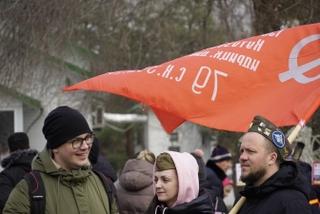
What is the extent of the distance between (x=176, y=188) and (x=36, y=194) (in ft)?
2.89

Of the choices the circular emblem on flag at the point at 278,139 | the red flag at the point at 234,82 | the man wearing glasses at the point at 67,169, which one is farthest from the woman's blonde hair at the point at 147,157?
the circular emblem on flag at the point at 278,139

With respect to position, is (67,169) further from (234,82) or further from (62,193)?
(234,82)

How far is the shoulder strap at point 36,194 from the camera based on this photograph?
4.51 m

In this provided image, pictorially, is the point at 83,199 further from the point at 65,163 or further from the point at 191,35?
the point at 191,35

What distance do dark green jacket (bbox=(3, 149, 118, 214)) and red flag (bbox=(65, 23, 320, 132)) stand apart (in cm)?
101

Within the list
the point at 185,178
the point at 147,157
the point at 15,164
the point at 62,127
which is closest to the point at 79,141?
the point at 62,127

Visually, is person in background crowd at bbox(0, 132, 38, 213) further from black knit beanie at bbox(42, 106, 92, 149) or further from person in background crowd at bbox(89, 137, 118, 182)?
black knit beanie at bbox(42, 106, 92, 149)

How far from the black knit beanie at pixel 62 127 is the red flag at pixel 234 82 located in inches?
32.9

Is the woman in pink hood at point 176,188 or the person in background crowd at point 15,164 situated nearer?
the woman in pink hood at point 176,188

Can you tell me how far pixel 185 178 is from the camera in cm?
493

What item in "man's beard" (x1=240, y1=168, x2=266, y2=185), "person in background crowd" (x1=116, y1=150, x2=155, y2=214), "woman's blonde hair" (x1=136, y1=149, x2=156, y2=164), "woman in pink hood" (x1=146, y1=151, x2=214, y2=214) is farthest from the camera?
"woman's blonde hair" (x1=136, y1=149, x2=156, y2=164)

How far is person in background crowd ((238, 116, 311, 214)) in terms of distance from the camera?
4355 mm

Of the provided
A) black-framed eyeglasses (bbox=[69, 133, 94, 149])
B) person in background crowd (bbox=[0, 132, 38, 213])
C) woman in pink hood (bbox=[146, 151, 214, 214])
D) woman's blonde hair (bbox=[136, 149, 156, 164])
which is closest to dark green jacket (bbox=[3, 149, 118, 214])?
black-framed eyeglasses (bbox=[69, 133, 94, 149])

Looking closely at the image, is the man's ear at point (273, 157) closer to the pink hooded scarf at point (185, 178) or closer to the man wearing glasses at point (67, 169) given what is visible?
the pink hooded scarf at point (185, 178)
